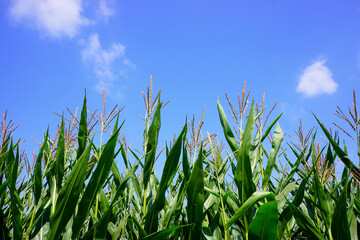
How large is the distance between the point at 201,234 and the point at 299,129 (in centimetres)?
119

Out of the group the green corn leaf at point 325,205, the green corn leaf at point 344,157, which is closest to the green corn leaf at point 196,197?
the green corn leaf at point 325,205

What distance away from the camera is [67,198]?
1.26 metres

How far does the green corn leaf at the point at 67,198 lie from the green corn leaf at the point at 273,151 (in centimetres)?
96

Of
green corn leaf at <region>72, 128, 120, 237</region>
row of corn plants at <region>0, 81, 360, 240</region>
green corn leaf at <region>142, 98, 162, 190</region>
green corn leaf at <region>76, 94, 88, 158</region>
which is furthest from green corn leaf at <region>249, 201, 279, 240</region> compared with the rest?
green corn leaf at <region>76, 94, 88, 158</region>

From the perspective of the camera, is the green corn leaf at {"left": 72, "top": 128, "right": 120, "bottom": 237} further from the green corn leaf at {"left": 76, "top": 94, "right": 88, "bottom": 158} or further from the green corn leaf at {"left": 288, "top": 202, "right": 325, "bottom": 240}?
the green corn leaf at {"left": 288, "top": 202, "right": 325, "bottom": 240}

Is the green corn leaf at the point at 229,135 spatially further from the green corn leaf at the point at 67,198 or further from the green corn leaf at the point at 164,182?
the green corn leaf at the point at 67,198

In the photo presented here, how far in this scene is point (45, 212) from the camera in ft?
4.81

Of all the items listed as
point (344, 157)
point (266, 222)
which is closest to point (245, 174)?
point (266, 222)

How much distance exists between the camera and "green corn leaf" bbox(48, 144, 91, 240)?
1252 millimetres

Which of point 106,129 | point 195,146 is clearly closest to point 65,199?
point 106,129

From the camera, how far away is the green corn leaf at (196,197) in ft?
4.31

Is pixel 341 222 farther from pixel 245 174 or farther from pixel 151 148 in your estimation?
pixel 151 148

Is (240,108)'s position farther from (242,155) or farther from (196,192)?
(196,192)

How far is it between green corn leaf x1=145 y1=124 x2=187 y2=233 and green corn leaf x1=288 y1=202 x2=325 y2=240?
0.59 metres
